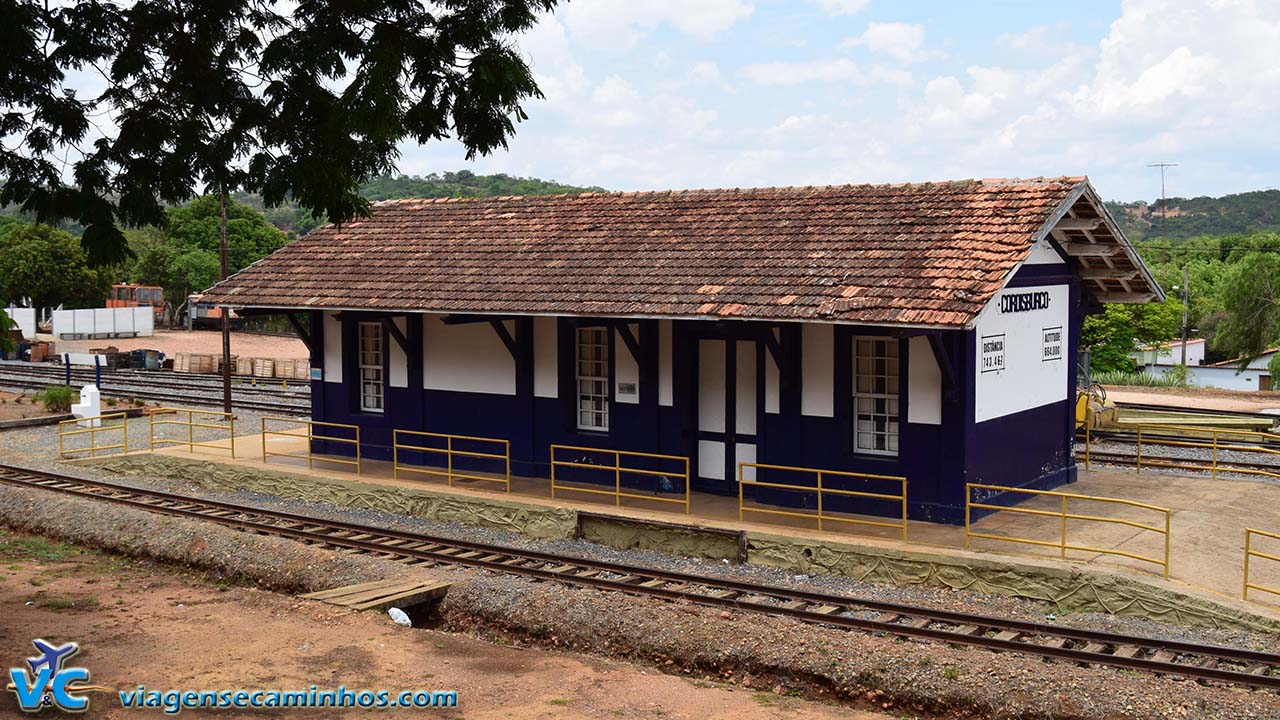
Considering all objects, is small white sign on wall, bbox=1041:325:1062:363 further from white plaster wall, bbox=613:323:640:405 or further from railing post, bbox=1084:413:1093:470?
white plaster wall, bbox=613:323:640:405

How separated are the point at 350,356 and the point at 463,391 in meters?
2.70

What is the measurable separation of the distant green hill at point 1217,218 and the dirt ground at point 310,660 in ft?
399

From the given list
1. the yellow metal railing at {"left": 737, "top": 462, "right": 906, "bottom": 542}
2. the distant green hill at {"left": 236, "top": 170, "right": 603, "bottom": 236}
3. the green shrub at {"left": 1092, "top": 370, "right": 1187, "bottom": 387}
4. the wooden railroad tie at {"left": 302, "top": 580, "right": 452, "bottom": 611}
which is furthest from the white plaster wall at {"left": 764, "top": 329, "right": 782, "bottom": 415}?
the distant green hill at {"left": 236, "top": 170, "right": 603, "bottom": 236}

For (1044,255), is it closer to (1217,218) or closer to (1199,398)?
(1199,398)

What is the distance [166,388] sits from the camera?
3875 cm

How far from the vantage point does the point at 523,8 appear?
11.0m

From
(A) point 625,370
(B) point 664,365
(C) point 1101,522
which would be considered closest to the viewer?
(C) point 1101,522

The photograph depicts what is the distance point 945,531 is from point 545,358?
6943 millimetres

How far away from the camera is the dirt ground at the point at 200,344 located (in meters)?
58.0

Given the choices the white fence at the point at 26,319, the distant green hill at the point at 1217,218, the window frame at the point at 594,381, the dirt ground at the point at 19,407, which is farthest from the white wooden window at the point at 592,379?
the distant green hill at the point at 1217,218

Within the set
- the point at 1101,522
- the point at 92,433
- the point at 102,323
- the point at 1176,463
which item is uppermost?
the point at 102,323

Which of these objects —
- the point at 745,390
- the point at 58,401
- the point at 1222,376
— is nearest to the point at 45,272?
the point at 58,401

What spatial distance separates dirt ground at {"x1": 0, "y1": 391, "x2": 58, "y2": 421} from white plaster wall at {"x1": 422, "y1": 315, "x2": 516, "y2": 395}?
15.8 metres

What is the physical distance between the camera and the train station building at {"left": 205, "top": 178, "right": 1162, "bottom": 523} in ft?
50.0
